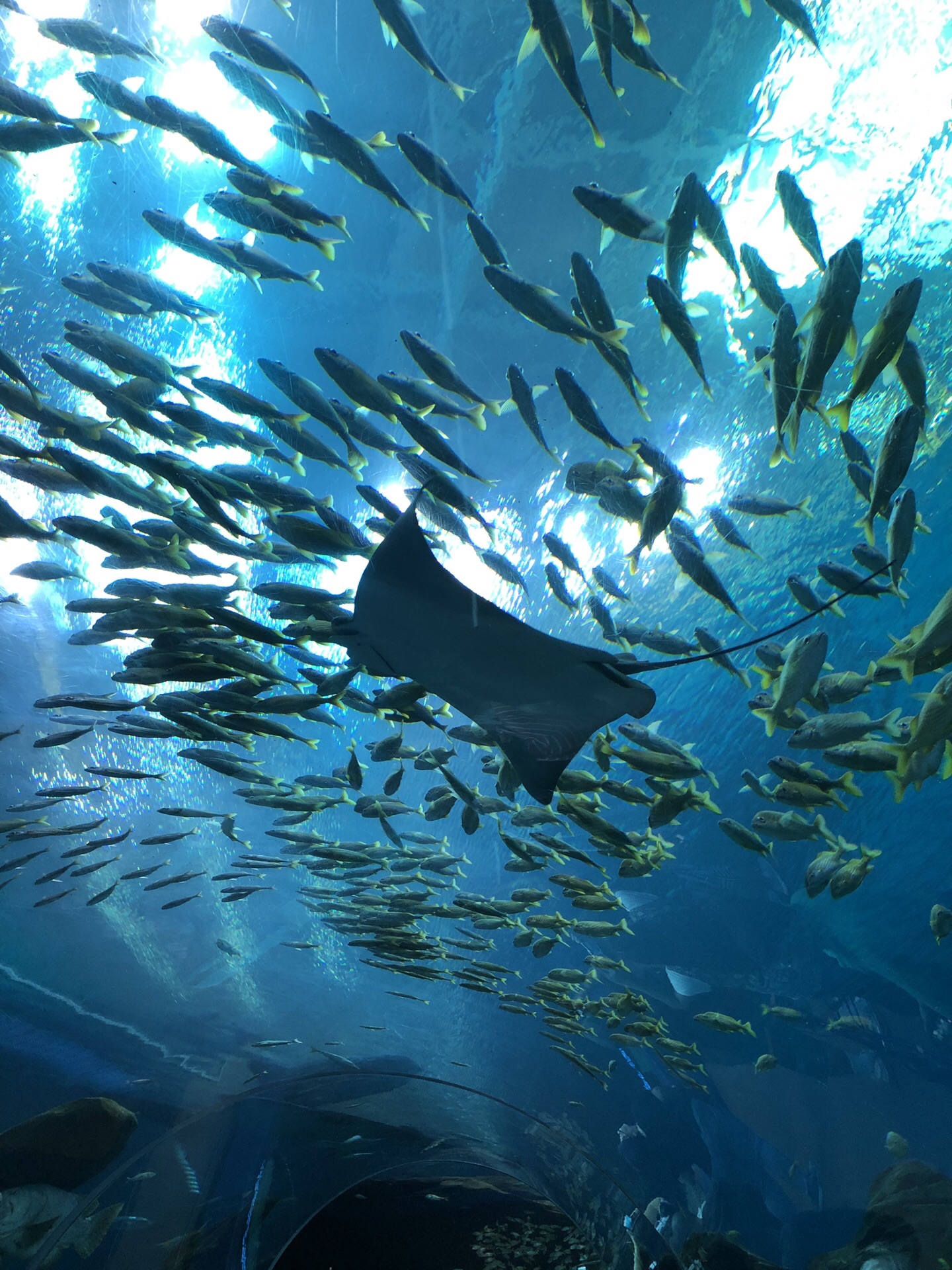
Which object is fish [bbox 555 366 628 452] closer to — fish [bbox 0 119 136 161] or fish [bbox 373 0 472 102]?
fish [bbox 373 0 472 102]

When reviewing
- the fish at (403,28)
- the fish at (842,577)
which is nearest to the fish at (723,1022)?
the fish at (842,577)

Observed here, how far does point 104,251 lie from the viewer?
5.66m

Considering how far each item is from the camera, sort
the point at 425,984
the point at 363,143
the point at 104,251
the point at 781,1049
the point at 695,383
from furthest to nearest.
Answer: the point at 425,984 → the point at 781,1049 → the point at 695,383 → the point at 104,251 → the point at 363,143

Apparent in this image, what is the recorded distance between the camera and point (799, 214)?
2.86 meters

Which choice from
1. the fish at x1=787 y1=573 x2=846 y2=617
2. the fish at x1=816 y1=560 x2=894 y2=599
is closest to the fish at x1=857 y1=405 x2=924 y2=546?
the fish at x1=816 y1=560 x2=894 y2=599

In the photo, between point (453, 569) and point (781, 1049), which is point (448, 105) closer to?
point (453, 569)

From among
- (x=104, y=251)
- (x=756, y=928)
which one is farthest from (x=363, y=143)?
(x=756, y=928)

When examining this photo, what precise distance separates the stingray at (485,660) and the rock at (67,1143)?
17.3 ft

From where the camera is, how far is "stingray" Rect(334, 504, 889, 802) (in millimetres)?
2465

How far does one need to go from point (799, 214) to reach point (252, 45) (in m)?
2.83

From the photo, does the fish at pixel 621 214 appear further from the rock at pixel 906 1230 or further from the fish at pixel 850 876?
the rock at pixel 906 1230

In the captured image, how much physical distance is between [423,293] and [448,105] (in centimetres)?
151

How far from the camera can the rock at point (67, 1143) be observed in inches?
195

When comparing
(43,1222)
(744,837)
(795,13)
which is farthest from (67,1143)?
(795,13)
